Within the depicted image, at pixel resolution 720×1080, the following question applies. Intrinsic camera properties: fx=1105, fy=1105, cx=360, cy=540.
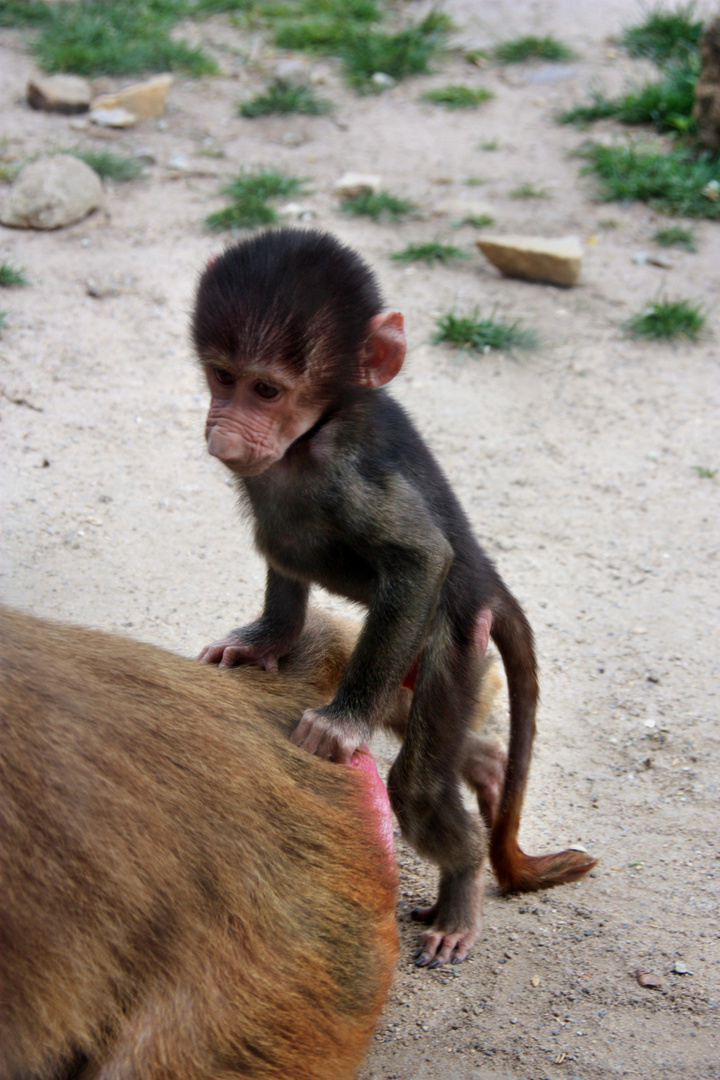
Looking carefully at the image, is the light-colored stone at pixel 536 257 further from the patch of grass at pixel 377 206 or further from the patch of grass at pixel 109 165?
the patch of grass at pixel 109 165

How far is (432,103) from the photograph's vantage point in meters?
8.61

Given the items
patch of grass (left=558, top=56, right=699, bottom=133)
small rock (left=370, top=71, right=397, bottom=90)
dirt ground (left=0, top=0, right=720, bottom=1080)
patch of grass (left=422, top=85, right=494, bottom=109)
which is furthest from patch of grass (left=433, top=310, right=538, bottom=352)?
small rock (left=370, top=71, right=397, bottom=90)

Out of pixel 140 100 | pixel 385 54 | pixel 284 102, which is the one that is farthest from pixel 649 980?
pixel 385 54

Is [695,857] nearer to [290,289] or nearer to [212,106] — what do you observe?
[290,289]

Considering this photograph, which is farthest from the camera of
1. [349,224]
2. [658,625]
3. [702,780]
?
[349,224]

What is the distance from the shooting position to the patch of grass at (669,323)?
20.6 feet

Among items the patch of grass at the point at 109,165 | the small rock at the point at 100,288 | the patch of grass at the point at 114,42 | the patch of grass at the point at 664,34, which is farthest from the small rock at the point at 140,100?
the patch of grass at the point at 664,34

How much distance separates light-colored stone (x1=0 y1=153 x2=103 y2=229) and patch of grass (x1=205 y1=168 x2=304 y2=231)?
77cm

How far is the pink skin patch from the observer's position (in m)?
2.54

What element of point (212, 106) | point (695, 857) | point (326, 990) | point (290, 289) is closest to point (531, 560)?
point (695, 857)

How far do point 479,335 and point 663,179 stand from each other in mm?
2355

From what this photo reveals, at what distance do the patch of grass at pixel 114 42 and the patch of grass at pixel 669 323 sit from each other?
13.9ft

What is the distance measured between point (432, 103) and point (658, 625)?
5576mm

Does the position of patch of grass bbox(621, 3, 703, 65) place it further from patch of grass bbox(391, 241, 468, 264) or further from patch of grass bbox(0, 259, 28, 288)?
patch of grass bbox(0, 259, 28, 288)
